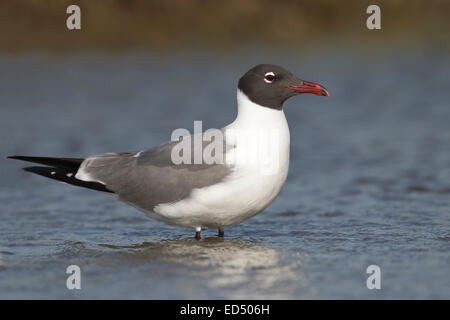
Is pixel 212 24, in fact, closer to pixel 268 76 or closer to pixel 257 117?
pixel 268 76

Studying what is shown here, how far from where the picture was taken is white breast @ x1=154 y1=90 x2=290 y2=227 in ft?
20.9

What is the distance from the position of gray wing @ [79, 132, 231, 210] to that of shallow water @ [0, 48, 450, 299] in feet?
1.44

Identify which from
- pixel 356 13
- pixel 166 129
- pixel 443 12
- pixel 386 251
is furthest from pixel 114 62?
pixel 386 251

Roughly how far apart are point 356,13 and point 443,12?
2.06 meters

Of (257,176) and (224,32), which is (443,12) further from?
(257,176)

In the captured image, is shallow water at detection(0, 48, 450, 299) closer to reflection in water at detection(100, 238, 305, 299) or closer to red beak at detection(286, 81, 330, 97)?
reflection in water at detection(100, 238, 305, 299)

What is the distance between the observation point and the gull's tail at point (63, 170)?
7.11 m

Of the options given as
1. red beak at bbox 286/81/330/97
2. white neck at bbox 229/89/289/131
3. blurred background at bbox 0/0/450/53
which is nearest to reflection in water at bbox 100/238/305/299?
white neck at bbox 229/89/289/131

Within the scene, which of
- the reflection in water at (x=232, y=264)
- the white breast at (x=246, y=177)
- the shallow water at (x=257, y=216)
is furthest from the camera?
the white breast at (x=246, y=177)

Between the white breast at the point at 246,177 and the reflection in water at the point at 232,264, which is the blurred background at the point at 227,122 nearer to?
the reflection in water at the point at 232,264

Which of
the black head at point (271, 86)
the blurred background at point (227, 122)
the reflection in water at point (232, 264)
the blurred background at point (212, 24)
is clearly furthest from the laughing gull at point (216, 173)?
the blurred background at point (212, 24)

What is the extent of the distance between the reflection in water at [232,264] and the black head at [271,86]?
1262mm

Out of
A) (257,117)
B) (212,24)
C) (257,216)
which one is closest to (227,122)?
(257,216)
